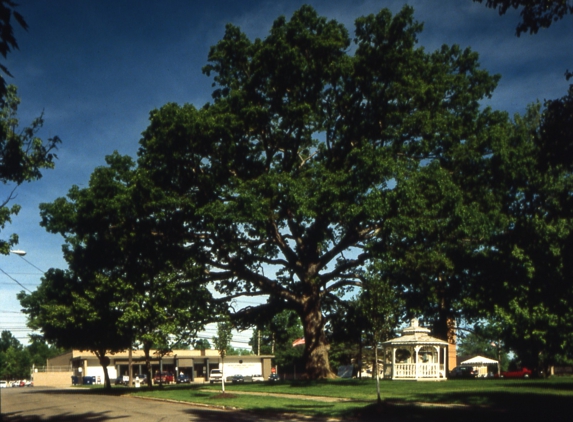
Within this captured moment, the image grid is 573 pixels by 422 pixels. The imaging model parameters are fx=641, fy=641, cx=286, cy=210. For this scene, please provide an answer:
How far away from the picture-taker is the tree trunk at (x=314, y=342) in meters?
37.2

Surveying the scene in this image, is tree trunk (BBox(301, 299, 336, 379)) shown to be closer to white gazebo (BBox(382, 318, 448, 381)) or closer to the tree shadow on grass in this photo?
white gazebo (BBox(382, 318, 448, 381))

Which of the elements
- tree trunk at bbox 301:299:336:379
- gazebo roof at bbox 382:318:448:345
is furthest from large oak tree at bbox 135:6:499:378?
gazebo roof at bbox 382:318:448:345

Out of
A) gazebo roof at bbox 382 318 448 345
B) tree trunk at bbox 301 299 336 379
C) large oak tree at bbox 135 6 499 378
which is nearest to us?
large oak tree at bbox 135 6 499 378

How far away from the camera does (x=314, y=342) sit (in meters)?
37.2

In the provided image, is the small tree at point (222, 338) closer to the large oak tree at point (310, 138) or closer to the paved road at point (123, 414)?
the large oak tree at point (310, 138)

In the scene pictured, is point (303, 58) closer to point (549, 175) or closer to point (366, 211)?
point (366, 211)

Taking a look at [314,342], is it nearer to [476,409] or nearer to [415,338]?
[415,338]

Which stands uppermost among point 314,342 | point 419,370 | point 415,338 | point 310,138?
point 310,138

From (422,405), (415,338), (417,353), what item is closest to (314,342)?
(417,353)

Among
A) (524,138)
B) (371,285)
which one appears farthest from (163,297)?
(524,138)

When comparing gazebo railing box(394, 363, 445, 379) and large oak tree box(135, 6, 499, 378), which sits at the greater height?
large oak tree box(135, 6, 499, 378)

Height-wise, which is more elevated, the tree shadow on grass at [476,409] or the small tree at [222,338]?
the small tree at [222,338]

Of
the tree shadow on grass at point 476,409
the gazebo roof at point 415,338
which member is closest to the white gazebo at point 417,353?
the gazebo roof at point 415,338

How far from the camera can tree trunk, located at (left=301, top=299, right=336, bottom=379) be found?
122 feet
